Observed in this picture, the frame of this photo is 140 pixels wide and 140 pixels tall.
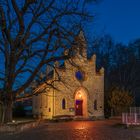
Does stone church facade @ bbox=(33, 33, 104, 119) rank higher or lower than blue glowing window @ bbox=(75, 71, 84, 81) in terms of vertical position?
lower

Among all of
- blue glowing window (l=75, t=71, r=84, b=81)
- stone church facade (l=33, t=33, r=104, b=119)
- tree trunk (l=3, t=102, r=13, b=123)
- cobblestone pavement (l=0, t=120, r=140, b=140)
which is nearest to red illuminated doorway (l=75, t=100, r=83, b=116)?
stone church facade (l=33, t=33, r=104, b=119)

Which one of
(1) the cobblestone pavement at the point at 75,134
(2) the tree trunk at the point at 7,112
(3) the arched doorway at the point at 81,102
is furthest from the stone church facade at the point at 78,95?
(2) the tree trunk at the point at 7,112

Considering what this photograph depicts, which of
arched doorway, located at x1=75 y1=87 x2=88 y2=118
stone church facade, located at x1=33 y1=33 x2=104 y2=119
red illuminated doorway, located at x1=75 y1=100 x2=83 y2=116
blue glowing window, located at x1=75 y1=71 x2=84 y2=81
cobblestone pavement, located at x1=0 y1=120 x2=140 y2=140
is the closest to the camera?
cobblestone pavement, located at x1=0 y1=120 x2=140 y2=140

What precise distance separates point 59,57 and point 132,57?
41.4m

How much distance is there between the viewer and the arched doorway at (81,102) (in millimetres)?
44441

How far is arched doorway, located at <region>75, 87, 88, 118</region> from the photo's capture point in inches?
1750

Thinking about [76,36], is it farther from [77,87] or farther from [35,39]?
[77,87]

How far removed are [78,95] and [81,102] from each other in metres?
1.16

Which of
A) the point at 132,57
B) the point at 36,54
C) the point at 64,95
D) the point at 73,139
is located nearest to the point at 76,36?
the point at 36,54

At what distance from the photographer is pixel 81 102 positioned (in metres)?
45.2

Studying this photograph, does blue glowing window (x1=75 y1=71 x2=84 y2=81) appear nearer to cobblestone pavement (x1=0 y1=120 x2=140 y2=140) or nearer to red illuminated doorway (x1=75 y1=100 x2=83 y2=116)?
red illuminated doorway (x1=75 y1=100 x2=83 y2=116)

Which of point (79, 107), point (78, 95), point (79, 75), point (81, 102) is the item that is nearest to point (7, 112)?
point (79, 75)

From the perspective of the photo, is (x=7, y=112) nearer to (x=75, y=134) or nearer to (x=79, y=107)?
(x=75, y=134)

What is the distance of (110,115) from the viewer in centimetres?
4531
